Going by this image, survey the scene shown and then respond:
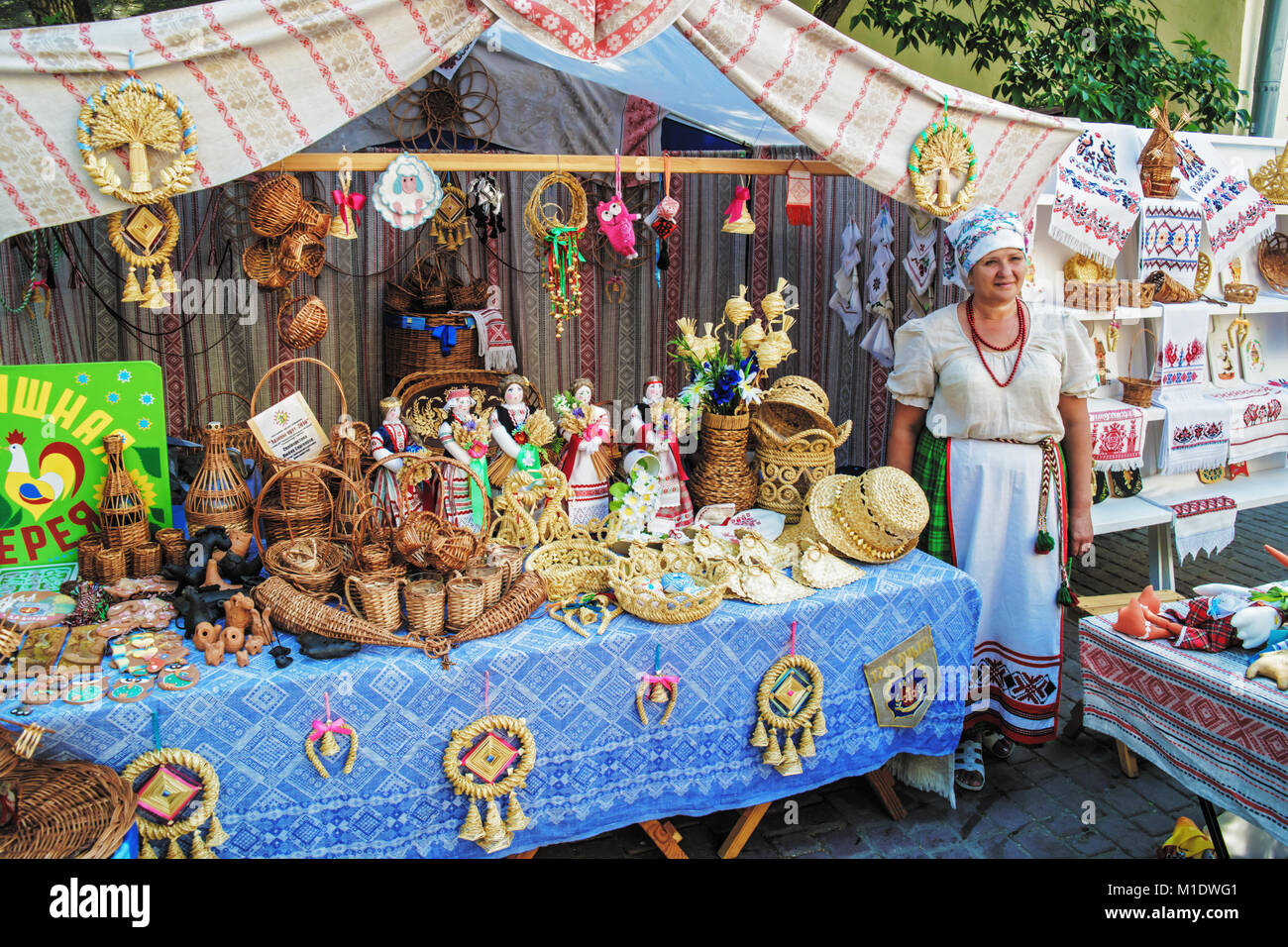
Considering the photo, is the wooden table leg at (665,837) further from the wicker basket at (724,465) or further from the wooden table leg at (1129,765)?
the wooden table leg at (1129,765)

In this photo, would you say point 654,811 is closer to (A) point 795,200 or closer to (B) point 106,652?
(B) point 106,652

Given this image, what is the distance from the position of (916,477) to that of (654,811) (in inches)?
63.6

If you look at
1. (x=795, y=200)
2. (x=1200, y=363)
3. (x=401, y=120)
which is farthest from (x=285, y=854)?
(x=1200, y=363)

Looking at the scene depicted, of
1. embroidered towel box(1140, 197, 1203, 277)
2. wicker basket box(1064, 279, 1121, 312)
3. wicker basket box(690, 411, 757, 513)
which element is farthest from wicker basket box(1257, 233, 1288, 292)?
wicker basket box(690, 411, 757, 513)

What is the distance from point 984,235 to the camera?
11.0 ft

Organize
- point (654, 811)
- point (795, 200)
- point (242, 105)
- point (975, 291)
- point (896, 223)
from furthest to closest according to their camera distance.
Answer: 1. point (896, 223)
2. point (795, 200)
3. point (975, 291)
4. point (654, 811)
5. point (242, 105)

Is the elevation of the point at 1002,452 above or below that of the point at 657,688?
above

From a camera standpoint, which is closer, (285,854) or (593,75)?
(285,854)

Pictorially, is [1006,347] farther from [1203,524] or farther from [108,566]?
[108,566]

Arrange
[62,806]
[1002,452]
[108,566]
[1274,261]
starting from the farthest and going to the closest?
[1274,261] < [1002,452] < [108,566] < [62,806]

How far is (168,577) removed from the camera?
2982mm

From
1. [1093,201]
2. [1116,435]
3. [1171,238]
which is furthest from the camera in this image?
[1171,238]

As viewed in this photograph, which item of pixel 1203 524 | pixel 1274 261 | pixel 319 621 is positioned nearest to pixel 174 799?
pixel 319 621

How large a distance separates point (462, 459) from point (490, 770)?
3.70ft
